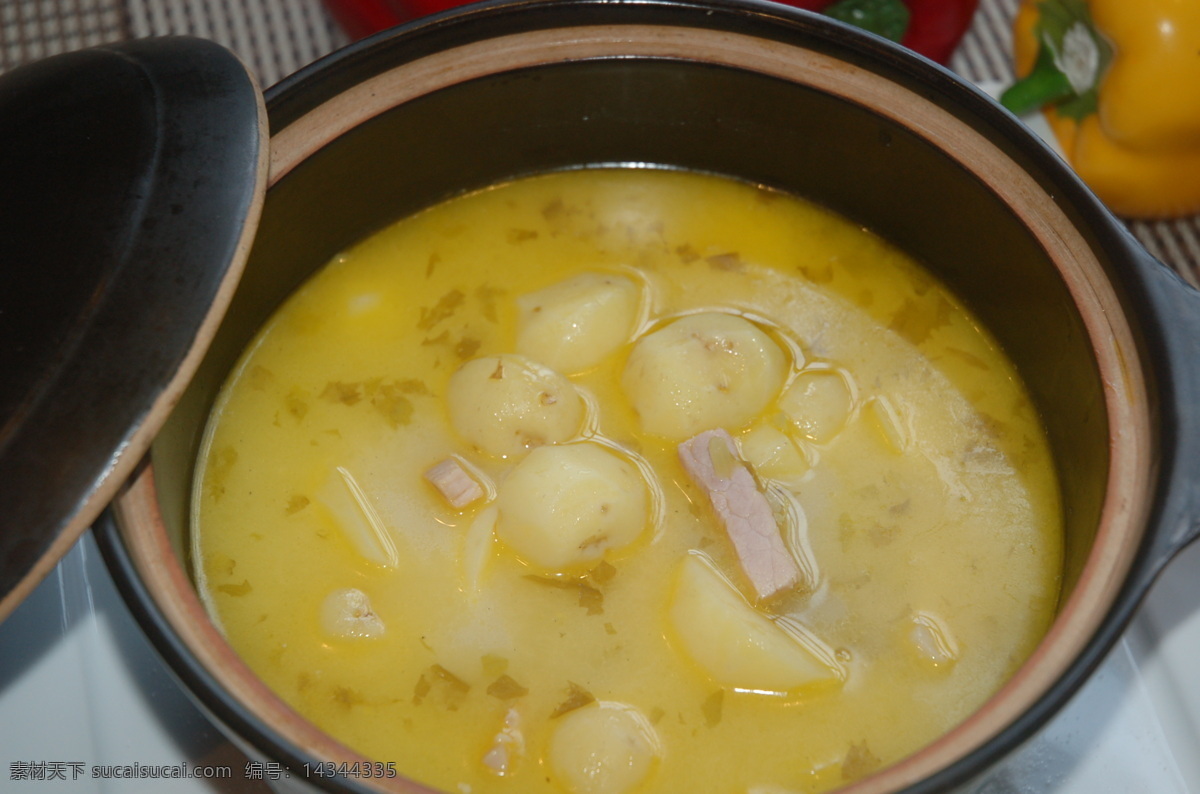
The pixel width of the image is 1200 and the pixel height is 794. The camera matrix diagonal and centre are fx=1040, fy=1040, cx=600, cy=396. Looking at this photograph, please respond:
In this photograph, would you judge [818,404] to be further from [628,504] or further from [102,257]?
[102,257]

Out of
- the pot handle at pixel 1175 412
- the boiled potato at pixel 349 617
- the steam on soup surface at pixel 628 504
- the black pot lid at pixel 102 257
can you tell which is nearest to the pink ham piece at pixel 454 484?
the steam on soup surface at pixel 628 504

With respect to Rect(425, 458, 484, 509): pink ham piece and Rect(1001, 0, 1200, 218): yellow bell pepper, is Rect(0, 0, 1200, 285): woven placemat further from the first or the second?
Rect(425, 458, 484, 509): pink ham piece

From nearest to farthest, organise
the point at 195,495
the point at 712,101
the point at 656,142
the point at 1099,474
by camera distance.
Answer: the point at 1099,474, the point at 195,495, the point at 712,101, the point at 656,142

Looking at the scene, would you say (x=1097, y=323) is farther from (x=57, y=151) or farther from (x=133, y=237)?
(x=57, y=151)

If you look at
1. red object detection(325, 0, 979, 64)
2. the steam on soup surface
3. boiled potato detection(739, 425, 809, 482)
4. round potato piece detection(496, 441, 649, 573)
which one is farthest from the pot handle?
red object detection(325, 0, 979, 64)

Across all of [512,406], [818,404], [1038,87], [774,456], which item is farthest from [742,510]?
[1038,87]

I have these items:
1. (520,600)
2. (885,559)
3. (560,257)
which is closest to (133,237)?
(520,600)
